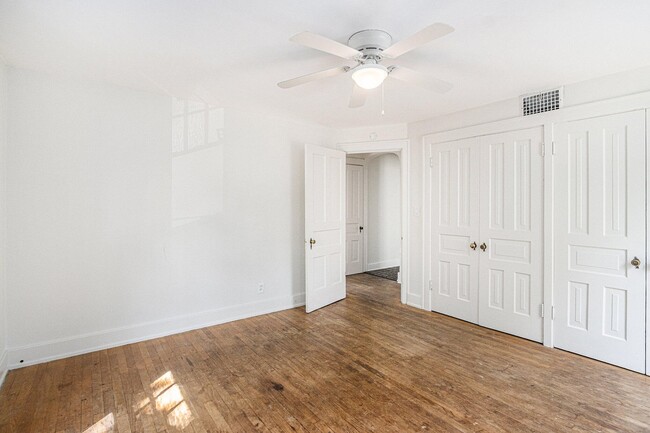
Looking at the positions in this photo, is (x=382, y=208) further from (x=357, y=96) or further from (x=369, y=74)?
(x=369, y=74)

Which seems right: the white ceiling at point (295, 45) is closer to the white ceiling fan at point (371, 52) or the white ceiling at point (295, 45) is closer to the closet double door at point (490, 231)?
the white ceiling fan at point (371, 52)

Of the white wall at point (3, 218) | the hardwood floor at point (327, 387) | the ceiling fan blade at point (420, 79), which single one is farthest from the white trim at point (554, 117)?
the white wall at point (3, 218)

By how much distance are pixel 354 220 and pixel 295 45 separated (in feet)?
14.8

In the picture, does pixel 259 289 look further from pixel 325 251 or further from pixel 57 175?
pixel 57 175

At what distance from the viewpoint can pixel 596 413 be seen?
215 centimetres

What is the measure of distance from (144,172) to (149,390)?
82.1 inches

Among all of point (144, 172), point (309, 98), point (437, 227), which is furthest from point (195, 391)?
point (437, 227)

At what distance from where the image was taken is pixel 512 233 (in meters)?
3.50

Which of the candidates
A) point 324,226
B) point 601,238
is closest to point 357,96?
point 324,226

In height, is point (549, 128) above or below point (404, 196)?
above

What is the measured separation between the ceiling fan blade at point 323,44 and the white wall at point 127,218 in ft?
7.50

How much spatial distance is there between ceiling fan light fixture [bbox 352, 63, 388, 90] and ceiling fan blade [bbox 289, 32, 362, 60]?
99mm

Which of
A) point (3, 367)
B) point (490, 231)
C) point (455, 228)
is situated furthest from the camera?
point (455, 228)

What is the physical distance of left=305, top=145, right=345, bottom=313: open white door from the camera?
423cm
